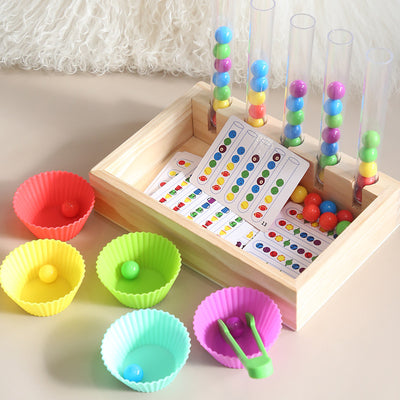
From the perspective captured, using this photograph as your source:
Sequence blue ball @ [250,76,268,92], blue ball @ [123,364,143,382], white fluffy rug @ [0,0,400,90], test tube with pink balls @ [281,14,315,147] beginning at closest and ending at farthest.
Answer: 1. blue ball @ [123,364,143,382]
2. test tube with pink balls @ [281,14,315,147]
3. blue ball @ [250,76,268,92]
4. white fluffy rug @ [0,0,400,90]

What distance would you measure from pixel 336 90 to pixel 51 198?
497 millimetres

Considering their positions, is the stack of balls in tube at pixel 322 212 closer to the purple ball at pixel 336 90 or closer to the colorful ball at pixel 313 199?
the colorful ball at pixel 313 199

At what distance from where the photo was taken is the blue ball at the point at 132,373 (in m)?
1.11

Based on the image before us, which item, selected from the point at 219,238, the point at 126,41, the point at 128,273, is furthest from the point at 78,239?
the point at 126,41

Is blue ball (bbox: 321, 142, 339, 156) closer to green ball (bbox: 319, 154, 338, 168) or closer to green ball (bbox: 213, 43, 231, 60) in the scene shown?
green ball (bbox: 319, 154, 338, 168)

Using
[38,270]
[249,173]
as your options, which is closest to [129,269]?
[38,270]

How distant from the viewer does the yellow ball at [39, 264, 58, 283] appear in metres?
1.24

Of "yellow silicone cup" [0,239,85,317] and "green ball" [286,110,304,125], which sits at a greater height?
"green ball" [286,110,304,125]

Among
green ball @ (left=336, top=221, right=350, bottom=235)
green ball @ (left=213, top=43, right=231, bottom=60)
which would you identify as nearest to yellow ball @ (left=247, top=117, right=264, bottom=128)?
green ball @ (left=213, top=43, right=231, bottom=60)

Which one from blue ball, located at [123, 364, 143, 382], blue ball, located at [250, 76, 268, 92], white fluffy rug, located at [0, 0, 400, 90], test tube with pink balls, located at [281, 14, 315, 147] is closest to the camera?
blue ball, located at [123, 364, 143, 382]

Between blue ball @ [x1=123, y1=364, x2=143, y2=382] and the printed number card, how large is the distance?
32cm

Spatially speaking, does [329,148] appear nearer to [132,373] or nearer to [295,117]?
[295,117]

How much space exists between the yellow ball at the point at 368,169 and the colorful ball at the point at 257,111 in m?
0.20

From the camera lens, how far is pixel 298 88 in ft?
4.18
